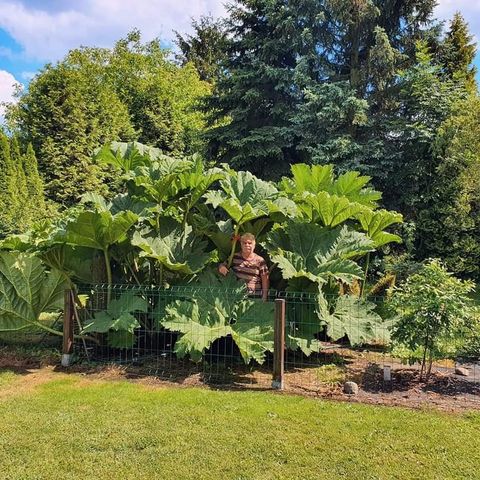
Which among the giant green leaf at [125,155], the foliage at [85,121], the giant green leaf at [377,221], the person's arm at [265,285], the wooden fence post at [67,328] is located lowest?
the wooden fence post at [67,328]

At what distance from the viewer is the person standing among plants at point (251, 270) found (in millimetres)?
4836

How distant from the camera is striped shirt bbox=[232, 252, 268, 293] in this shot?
4848mm

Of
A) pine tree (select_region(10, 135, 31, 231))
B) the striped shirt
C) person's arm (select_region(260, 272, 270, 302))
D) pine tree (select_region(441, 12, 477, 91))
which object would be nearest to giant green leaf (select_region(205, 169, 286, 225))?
the striped shirt

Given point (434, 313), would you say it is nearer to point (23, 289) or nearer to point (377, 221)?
point (377, 221)

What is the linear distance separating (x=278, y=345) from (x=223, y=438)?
1.13 meters

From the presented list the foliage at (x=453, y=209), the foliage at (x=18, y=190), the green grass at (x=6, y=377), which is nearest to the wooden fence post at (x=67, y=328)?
the green grass at (x=6, y=377)

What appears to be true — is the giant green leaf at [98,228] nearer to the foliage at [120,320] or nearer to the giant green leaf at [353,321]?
the foliage at [120,320]

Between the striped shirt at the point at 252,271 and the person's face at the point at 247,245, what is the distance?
2.9 inches

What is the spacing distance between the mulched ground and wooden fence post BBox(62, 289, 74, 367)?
0.11 m

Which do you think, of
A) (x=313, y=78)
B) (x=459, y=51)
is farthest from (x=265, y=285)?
(x=459, y=51)

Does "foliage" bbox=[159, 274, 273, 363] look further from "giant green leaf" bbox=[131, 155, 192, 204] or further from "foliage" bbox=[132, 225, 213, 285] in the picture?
"giant green leaf" bbox=[131, 155, 192, 204]

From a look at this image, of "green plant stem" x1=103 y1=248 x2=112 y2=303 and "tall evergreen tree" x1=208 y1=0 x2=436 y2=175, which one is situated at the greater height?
"tall evergreen tree" x1=208 y1=0 x2=436 y2=175

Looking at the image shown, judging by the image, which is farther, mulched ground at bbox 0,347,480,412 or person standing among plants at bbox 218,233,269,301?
person standing among plants at bbox 218,233,269,301

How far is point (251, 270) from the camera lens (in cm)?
→ 486
